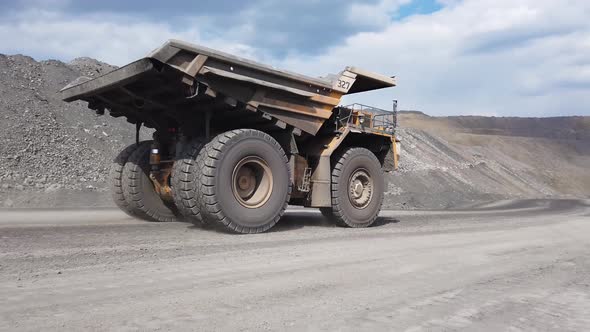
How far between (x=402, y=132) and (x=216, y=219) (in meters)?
34.4

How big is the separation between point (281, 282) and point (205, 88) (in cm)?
392

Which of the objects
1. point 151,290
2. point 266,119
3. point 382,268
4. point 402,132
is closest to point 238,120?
point 266,119

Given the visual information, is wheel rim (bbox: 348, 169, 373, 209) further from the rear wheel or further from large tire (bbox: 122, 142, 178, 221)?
large tire (bbox: 122, 142, 178, 221)

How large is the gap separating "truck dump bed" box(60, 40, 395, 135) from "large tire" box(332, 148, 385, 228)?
1.00 m

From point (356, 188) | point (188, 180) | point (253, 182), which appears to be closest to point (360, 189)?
point (356, 188)

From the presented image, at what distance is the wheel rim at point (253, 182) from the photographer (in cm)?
825

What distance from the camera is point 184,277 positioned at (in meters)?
4.60

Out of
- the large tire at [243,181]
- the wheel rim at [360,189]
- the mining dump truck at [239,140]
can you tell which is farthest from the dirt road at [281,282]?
the wheel rim at [360,189]

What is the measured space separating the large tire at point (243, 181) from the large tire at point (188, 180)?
15 cm

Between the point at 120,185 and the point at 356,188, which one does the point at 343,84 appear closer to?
the point at 356,188

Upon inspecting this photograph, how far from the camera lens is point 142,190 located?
959 centimetres

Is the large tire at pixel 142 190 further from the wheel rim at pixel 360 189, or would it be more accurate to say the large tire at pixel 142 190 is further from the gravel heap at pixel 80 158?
the gravel heap at pixel 80 158

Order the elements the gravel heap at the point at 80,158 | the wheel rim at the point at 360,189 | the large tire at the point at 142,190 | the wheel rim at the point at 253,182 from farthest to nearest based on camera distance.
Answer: the gravel heap at the point at 80,158, the wheel rim at the point at 360,189, the large tire at the point at 142,190, the wheel rim at the point at 253,182

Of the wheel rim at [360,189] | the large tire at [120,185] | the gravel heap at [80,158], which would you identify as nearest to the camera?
the large tire at [120,185]
